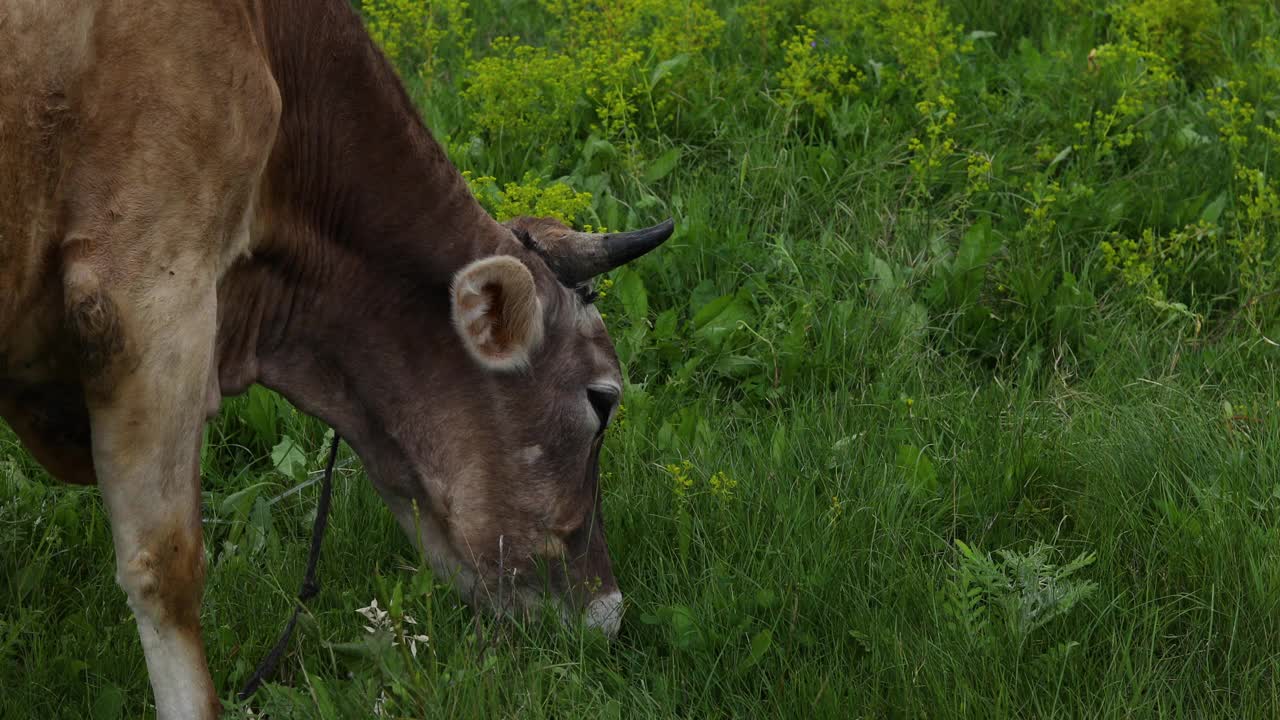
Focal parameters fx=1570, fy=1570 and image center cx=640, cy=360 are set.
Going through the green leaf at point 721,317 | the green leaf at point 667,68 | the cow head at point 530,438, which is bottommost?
the green leaf at point 721,317

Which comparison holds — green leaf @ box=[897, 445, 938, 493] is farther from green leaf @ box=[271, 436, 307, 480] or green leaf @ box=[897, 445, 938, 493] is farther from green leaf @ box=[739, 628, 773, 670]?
green leaf @ box=[271, 436, 307, 480]

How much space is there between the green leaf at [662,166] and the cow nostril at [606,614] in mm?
2572

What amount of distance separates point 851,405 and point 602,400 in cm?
136

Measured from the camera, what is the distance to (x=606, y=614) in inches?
174

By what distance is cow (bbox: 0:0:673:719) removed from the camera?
3330mm

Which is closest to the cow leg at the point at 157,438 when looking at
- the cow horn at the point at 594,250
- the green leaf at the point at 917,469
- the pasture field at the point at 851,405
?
the pasture field at the point at 851,405

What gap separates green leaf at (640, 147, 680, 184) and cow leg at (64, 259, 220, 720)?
3.26 m

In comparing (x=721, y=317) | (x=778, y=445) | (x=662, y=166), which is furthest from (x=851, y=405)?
(x=662, y=166)

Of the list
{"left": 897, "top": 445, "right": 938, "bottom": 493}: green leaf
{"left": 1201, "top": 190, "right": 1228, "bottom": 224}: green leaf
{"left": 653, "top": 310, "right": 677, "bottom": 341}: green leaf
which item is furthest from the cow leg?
{"left": 1201, "top": 190, "right": 1228, "bottom": 224}: green leaf

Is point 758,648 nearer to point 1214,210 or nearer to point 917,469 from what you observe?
point 917,469

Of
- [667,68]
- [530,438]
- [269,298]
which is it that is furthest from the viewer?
[667,68]

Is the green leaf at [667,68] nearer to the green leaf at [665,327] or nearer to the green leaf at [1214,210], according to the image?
the green leaf at [665,327]

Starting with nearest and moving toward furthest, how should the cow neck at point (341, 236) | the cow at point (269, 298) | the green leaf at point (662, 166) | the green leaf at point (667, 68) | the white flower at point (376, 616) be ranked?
the cow at point (269, 298)
the white flower at point (376, 616)
the cow neck at point (341, 236)
the green leaf at point (662, 166)
the green leaf at point (667, 68)

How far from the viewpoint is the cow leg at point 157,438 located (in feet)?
11.1
